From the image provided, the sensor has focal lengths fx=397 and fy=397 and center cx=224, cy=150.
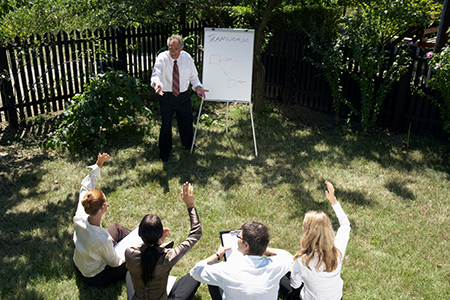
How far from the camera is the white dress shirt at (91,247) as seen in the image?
11.8 feet

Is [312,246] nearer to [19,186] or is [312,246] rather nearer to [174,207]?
[174,207]

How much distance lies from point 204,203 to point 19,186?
2.73 meters

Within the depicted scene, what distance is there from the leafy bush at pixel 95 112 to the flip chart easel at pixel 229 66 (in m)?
1.41

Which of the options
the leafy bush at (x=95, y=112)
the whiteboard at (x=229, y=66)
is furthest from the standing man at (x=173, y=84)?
the leafy bush at (x=95, y=112)

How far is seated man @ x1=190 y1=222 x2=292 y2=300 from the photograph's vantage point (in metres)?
2.88

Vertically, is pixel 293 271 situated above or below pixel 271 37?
below

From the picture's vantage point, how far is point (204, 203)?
17.8 ft

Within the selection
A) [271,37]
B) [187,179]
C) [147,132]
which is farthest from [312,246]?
[271,37]

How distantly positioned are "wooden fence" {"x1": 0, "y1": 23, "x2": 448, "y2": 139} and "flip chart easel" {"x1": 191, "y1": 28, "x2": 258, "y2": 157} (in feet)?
6.76

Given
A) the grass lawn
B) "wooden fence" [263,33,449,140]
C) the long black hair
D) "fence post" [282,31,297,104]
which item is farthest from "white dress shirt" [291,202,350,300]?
"fence post" [282,31,297,104]

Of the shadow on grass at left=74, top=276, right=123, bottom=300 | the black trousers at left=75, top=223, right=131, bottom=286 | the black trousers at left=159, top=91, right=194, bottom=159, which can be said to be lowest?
the shadow on grass at left=74, top=276, right=123, bottom=300

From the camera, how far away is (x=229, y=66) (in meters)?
6.74

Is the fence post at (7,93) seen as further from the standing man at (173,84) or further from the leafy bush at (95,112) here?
the standing man at (173,84)

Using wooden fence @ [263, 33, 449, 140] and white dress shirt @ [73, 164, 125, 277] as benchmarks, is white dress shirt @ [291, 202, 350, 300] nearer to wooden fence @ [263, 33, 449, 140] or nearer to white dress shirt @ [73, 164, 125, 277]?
white dress shirt @ [73, 164, 125, 277]
